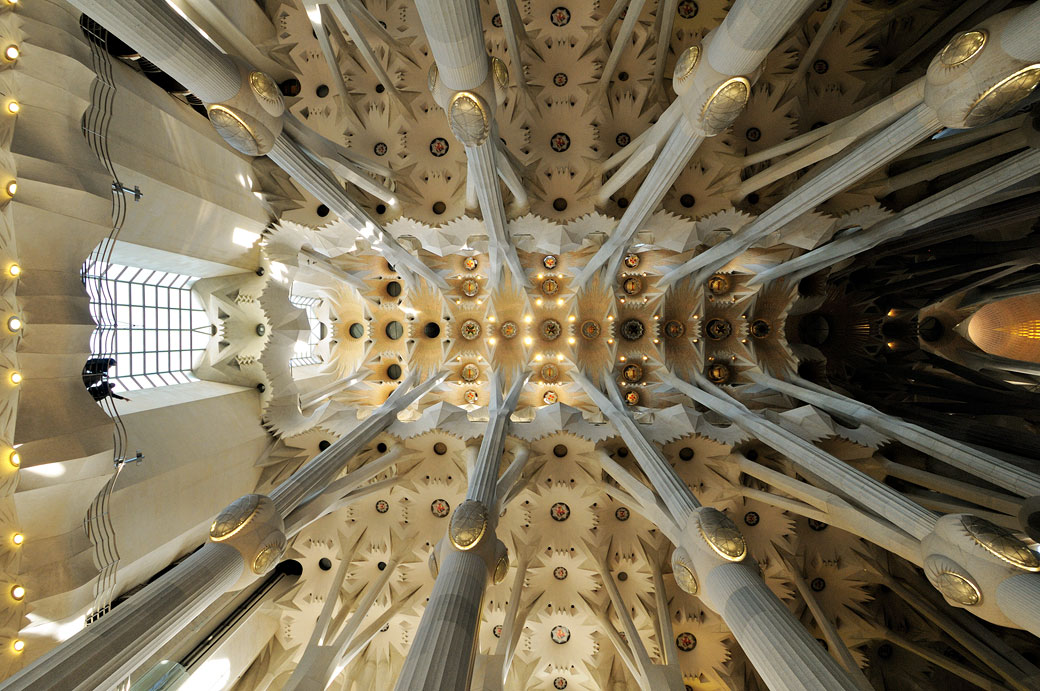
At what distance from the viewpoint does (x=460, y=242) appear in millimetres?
10750

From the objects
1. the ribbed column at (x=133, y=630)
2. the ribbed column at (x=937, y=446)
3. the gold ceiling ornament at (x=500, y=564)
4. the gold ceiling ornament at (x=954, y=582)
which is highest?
the ribbed column at (x=937, y=446)

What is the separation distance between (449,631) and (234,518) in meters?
3.04

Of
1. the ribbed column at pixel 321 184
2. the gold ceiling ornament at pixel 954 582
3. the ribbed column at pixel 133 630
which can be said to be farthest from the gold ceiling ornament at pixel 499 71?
the gold ceiling ornament at pixel 954 582

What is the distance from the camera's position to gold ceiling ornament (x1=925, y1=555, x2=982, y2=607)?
4.77 meters

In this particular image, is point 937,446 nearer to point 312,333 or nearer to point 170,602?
point 170,602

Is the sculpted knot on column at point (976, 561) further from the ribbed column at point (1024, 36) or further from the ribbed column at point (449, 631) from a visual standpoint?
the ribbed column at point (449, 631)

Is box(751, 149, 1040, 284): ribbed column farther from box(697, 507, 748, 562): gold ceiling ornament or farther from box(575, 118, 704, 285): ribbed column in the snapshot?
box(697, 507, 748, 562): gold ceiling ornament

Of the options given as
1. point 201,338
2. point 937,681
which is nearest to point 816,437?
point 937,681

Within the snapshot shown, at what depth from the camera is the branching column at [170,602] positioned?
160 inches

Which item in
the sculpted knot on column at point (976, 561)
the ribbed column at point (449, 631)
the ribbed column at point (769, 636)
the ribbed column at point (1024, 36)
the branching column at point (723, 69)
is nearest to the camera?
the ribbed column at point (449, 631)

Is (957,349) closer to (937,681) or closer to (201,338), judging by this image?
(937,681)

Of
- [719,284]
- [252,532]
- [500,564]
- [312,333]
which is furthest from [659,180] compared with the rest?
[312,333]

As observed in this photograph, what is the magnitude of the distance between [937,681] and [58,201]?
1900cm

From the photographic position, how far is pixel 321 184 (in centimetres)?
744
